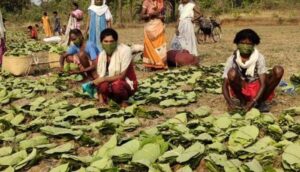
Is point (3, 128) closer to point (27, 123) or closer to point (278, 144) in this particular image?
point (27, 123)

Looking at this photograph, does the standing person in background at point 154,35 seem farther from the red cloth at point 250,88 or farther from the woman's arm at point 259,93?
the woman's arm at point 259,93

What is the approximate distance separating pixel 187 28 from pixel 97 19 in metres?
1.71

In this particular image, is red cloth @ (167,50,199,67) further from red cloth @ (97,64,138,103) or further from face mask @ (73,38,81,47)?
red cloth @ (97,64,138,103)

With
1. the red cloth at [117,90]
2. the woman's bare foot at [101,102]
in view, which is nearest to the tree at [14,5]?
the woman's bare foot at [101,102]

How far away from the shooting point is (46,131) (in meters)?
4.19

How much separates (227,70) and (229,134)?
4.12ft

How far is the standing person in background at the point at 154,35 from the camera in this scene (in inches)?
324

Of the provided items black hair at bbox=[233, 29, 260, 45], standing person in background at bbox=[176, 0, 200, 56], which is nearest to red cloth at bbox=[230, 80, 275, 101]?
black hair at bbox=[233, 29, 260, 45]

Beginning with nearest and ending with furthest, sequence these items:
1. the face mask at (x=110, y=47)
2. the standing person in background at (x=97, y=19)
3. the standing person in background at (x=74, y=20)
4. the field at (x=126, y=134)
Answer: the field at (x=126, y=134)
the face mask at (x=110, y=47)
the standing person in background at (x=97, y=19)
the standing person in background at (x=74, y=20)

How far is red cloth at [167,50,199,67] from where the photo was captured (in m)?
8.54

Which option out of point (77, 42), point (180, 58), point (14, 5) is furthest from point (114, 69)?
point (14, 5)

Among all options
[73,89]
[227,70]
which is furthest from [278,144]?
[73,89]

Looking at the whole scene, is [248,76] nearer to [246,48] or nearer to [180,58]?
[246,48]

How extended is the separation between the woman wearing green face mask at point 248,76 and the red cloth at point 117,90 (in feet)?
3.64
